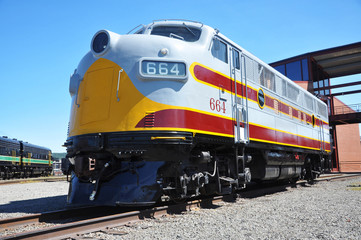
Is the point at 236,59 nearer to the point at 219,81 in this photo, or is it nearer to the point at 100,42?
the point at 219,81

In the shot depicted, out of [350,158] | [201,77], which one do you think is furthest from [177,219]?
[350,158]

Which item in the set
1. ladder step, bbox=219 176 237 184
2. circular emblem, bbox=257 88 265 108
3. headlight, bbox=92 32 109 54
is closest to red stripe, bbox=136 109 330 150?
circular emblem, bbox=257 88 265 108

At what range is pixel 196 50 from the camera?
6148mm

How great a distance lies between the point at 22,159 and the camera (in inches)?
1126

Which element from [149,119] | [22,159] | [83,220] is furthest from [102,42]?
[22,159]

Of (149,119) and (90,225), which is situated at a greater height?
(149,119)

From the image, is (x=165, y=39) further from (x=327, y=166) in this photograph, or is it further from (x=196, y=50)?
(x=327, y=166)

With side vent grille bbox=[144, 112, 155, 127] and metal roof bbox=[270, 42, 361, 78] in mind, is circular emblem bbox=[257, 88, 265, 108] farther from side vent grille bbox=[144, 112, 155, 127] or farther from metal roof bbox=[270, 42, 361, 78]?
metal roof bbox=[270, 42, 361, 78]

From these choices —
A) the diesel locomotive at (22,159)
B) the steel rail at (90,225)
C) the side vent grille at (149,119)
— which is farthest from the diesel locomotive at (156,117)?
the diesel locomotive at (22,159)

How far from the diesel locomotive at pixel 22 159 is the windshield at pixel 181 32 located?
2238 centimetres

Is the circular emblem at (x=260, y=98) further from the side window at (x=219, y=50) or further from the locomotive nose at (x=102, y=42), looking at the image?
the locomotive nose at (x=102, y=42)

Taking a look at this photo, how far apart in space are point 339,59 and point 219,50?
27879mm

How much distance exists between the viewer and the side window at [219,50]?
6.74 metres

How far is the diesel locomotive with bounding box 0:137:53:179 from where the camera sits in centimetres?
2481
